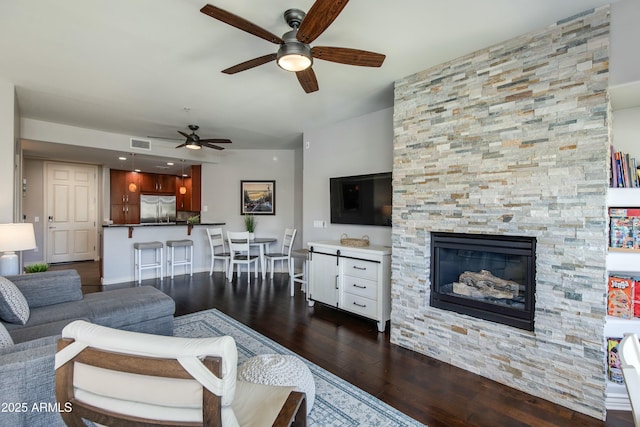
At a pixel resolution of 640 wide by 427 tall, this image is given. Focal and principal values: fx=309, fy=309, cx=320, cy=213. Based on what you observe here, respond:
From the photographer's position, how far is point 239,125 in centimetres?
506

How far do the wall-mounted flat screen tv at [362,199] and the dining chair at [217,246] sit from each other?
2710 mm

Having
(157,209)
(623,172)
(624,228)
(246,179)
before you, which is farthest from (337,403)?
(157,209)

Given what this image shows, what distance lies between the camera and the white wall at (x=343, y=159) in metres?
4.09

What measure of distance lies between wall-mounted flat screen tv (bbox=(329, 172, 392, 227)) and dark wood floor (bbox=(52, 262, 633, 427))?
4.27 ft

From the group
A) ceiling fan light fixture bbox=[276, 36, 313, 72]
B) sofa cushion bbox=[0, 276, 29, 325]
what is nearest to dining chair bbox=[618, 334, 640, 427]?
ceiling fan light fixture bbox=[276, 36, 313, 72]

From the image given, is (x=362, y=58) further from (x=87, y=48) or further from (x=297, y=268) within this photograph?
(x=297, y=268)

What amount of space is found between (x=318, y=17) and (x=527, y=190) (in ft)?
6.39

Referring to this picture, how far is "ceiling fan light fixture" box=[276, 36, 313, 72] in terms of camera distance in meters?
2.13

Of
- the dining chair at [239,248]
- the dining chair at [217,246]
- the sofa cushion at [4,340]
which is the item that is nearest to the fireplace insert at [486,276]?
the sofa cushion at [4,340]

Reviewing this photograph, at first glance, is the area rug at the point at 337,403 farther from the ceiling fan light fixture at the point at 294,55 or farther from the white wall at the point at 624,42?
the white wall at the point at 624,42

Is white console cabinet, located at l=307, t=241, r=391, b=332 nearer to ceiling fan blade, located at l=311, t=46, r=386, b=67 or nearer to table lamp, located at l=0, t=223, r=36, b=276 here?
ceiling fan blade, located at l=311, t=46, r=386, b=67

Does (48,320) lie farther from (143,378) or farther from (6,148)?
(6,148)

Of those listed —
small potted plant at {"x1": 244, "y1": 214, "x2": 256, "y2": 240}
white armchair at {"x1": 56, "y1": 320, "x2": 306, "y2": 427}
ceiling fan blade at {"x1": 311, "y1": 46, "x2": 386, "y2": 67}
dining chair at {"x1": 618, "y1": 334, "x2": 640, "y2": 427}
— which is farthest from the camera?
small potted plant at {"x1": 244, "y1": 214, "x2": 256, "y2": 240}

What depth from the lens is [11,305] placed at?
2.19 m
